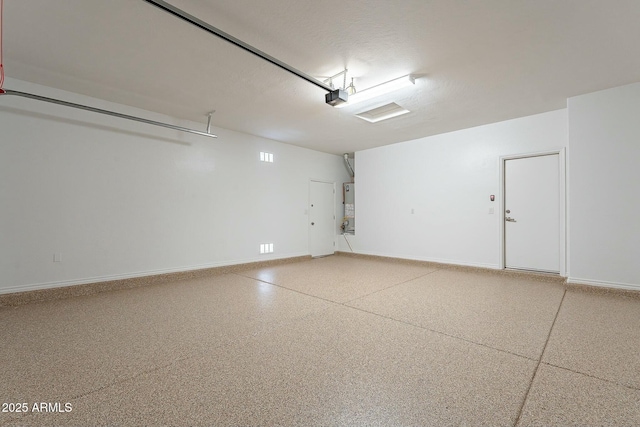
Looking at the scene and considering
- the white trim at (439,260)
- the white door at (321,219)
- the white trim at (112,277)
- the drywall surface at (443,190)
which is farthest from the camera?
the white door at (321,219)

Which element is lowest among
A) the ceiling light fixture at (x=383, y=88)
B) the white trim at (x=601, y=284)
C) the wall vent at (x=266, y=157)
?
the white trim at (x=601, y=284)

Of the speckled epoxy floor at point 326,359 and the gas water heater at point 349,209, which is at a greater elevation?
the gas water heater at point 349,209

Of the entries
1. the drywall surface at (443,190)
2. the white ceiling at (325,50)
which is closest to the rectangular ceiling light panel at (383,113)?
the white ceiling at (325,50)

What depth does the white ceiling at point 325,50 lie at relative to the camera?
221cm

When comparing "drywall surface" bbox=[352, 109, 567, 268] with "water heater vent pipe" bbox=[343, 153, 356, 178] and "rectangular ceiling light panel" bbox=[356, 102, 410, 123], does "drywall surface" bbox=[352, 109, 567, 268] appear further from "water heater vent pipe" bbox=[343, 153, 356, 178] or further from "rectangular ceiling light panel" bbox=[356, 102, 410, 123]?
"rectangular ceiling light panel" bbox=[356, 102, 410, 123]

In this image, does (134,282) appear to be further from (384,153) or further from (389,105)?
(384,153)

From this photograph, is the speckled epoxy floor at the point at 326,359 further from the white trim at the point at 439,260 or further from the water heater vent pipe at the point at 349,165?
the water heater vent pipe at the point at 349,165

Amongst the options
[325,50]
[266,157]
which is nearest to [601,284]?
[325,50]

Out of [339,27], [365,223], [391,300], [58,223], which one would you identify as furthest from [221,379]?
[365,223]

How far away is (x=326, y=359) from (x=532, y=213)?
4.58 m

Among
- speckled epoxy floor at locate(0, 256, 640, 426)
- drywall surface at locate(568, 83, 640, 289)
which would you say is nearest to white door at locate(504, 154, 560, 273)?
drywall surface at locate(568, 83, 640, 289)

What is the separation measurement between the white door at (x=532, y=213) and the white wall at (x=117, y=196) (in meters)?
4.67

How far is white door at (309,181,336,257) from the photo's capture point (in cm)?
699

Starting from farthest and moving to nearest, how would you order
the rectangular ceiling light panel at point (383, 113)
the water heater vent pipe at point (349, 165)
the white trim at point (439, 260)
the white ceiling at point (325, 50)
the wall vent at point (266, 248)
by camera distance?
1. the water heater vent pipe at point (349, 165)
2. the wall vent at point (266, 248)
3. the white trim at point (439, 260)
4. the rectangular ceiling light panel at point (383, 113)
5. the white ceiling at point (325, 50)
